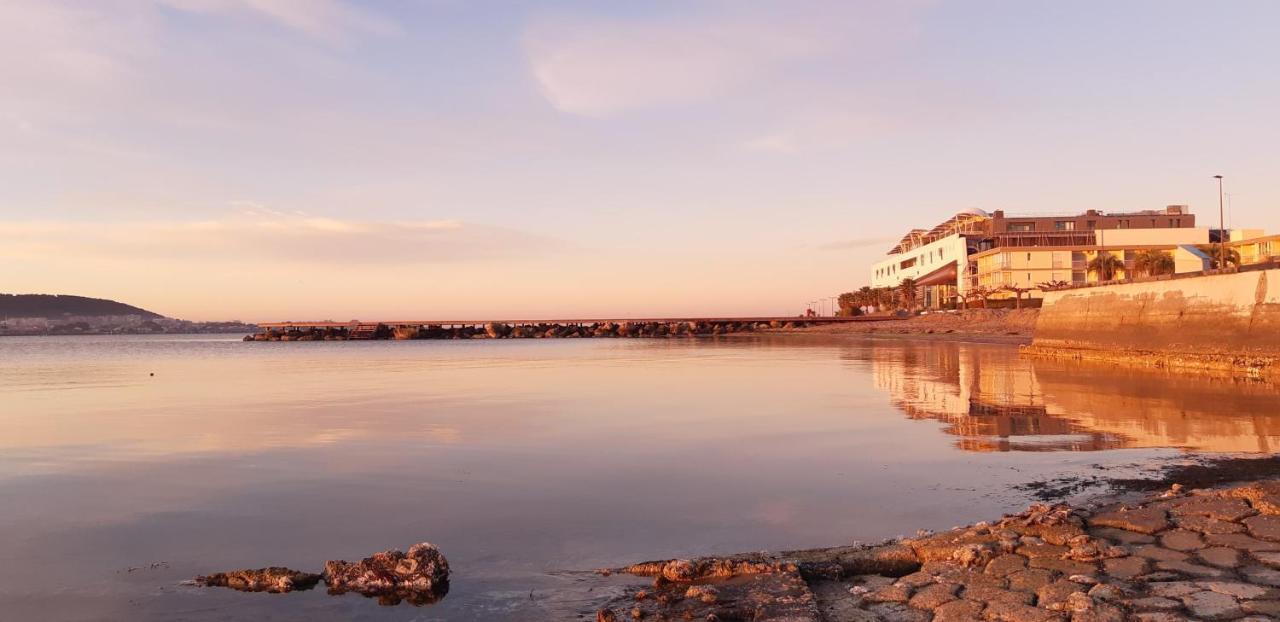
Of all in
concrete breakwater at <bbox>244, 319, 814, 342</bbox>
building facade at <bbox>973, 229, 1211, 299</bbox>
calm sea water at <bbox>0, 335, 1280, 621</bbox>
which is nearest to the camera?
calm sea water at <bbox>0, 335, 1280, 621</bbox>

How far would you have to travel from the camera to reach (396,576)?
639cm

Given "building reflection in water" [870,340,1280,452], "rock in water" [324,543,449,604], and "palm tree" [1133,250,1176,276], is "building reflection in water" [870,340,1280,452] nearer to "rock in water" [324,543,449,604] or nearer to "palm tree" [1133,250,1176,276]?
"rock in water" [324,543,449,604]

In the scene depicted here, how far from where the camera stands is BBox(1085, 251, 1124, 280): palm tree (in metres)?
77.8

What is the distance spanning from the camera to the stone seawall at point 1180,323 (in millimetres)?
22719

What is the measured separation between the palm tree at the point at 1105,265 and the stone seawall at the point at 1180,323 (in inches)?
1887

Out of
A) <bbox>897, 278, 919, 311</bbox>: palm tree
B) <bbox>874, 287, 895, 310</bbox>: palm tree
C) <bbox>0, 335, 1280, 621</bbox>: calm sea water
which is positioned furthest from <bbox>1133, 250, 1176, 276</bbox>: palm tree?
<bbox>0, 335, 1280, 621</bbox>: calm sea water

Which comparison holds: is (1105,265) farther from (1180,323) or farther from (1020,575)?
(1020,575)

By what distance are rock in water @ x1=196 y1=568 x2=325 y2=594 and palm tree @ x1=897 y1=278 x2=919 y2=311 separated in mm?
107056

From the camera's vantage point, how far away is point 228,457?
12.8 meters

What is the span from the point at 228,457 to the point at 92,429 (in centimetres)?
583

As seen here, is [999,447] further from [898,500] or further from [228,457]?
[228,457]

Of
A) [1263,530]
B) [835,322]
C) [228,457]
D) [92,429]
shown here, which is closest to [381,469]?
[228,457]

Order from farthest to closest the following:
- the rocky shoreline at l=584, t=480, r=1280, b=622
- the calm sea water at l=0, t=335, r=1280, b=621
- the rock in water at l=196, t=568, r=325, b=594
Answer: the calm sea water at l=0, t=335, r=1280, b=621 < the rock in water at l=196, t=568, r=325, b=594 < the rocky shoreline at l=584, t=480, r=1280, b=622

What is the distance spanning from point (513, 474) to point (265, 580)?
4.85 metres
